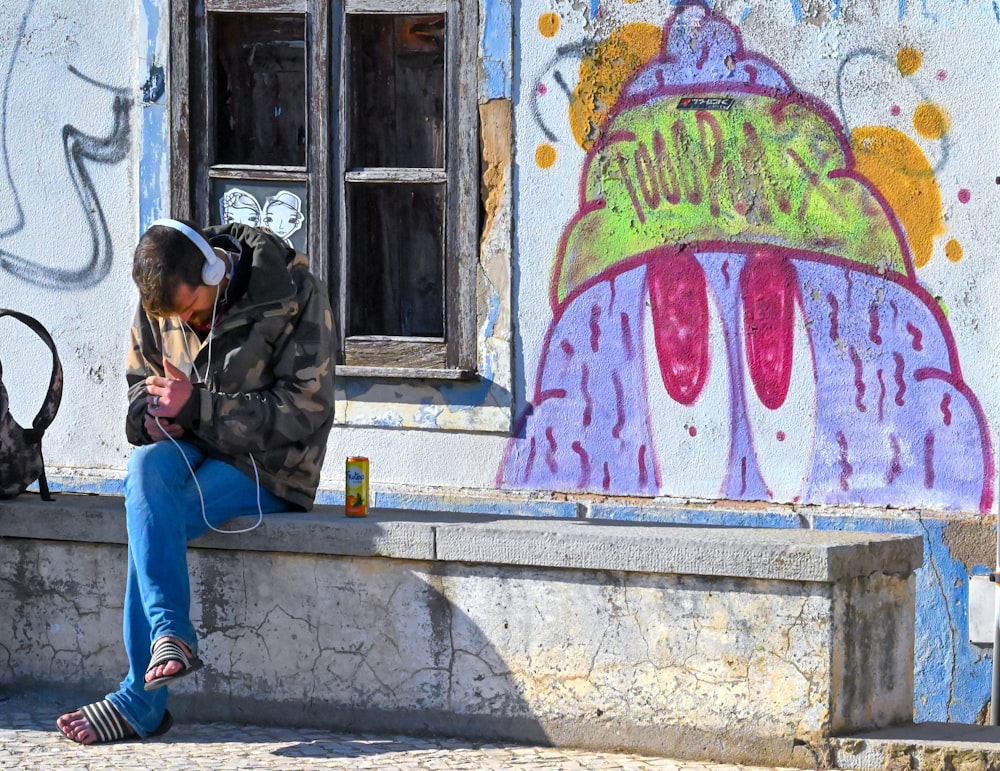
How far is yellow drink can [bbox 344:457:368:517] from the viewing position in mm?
5355

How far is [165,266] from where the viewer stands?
5000 mm

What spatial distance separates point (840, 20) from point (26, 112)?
3494mm

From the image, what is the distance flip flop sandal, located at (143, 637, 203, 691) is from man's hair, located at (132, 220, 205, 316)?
0.95 metres

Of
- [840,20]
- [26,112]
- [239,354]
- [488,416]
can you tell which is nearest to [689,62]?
[840,20]

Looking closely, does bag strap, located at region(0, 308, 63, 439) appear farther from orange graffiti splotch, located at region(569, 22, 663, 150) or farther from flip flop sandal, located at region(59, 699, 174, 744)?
orange graffiti splotch, located at region(569, 22, 663, 150)

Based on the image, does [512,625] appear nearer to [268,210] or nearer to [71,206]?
[268,210]

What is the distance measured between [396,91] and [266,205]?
726 mm

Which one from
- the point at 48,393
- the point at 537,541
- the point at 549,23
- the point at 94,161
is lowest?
the point at 537,541

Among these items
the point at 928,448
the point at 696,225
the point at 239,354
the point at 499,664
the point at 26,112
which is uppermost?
the point at 26,112

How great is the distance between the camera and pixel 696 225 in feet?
22.0

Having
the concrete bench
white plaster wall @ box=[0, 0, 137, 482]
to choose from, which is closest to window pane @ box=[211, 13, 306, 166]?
white plaster wall @ box=[0, 0, 137, 482]

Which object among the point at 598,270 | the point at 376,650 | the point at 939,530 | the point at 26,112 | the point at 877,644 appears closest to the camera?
the point at 877,644

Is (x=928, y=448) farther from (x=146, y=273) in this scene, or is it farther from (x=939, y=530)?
(x=146, y=273)

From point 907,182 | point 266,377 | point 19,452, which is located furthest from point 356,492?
point 907,182
